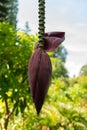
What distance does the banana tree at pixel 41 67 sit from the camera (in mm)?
551

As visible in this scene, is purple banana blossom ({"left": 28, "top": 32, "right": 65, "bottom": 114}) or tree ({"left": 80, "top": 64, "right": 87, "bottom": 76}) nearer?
purple banana blossom ({"left": 28, "top": 32, "right": 65, "bottom": 114})

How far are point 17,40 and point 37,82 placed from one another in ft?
9.72

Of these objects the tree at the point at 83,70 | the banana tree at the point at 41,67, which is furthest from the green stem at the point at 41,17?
the tree at the point at 83,70

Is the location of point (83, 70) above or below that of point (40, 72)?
below

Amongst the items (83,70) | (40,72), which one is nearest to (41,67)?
(40,72)

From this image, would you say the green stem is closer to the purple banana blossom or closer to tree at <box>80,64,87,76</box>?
the purple banana blossom

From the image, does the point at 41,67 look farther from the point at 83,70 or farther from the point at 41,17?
the point at 83,70

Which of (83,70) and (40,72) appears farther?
(83,70)

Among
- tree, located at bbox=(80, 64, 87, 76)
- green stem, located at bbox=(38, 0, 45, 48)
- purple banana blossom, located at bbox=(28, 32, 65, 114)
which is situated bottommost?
tree, located at bbox=(80, 64, 87, 76)

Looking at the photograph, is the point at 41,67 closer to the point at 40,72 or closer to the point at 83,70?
the point at 40,72

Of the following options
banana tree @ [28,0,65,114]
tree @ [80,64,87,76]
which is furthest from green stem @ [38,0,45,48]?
tree @ [80,64,87,76]

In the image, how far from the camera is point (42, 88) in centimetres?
56

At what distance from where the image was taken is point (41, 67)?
22.0 inches

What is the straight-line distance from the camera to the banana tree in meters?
0.55
